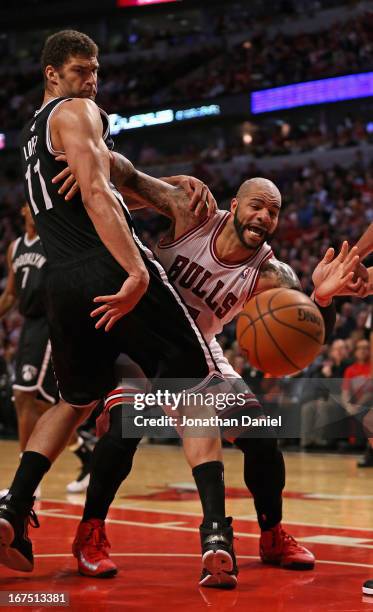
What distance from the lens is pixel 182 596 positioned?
3.60m

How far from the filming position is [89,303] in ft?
12.5

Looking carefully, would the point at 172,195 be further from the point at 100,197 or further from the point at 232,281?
the point at 100,197

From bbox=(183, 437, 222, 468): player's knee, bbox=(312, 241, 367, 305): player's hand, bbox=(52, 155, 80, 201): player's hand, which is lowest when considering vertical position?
bbox=(183, 437, 222, 468): player's knee

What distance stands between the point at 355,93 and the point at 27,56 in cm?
1559

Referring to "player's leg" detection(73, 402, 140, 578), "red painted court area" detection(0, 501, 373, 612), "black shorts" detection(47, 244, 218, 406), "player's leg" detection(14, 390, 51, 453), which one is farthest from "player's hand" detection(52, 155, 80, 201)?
"player's leg" detection(14, 390, 51, 453)

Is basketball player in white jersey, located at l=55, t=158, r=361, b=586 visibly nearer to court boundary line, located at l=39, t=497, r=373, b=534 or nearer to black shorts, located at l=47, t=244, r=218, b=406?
black shorts, located at l=47, t=244, r=218, b=406

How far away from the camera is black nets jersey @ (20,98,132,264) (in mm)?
3902

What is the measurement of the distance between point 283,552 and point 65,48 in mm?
2421

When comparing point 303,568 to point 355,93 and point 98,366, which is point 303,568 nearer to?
point 98,366

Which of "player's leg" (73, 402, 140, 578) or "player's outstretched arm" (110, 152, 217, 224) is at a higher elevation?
"player's outstretched arm" (110, 152, 217, 224)

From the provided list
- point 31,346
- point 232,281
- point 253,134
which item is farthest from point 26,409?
point 253,134

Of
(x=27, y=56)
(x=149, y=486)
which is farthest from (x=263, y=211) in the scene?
(x=27, y=56)

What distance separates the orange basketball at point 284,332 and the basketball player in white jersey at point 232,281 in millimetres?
428

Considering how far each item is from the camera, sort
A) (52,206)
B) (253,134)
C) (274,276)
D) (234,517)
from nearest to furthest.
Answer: (52,206) → (274,276) → (234,517) → (253,134)
